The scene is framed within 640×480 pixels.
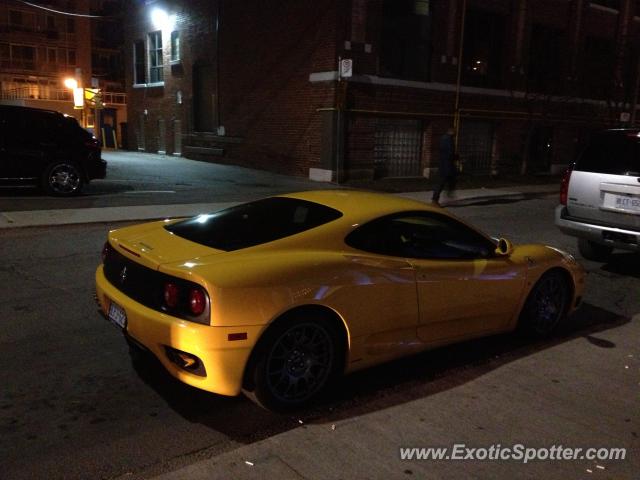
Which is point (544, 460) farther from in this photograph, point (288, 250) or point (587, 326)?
point (587, 326)

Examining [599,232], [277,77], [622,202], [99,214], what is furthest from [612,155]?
[277,77]

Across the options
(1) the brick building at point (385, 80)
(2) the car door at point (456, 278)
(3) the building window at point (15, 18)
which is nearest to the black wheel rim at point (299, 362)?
(2) the car door at point (456, 278)

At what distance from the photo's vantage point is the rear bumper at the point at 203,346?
3439 millimetres

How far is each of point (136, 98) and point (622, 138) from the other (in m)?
28.9

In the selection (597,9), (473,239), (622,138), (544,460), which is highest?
(597,9)

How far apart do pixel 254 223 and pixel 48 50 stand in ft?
200

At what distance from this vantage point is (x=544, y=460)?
11.1 feet

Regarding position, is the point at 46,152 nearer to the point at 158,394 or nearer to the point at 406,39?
the point at 158,394

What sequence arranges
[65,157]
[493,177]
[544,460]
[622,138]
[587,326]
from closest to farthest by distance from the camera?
[544,460], [587,326], [622,138], [65,157], [493,177]

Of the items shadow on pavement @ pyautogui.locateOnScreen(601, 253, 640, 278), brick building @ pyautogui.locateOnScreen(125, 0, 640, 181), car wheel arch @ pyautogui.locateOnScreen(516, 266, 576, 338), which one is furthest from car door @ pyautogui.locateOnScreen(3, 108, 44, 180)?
shadow on pavement @ pyautogui.locateOnScreen(601, 253, 640, 278)

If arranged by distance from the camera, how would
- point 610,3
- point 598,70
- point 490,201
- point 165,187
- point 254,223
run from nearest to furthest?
point 254,223 → point 165,187 → point 490,201 → point 598,70 → point 610,3

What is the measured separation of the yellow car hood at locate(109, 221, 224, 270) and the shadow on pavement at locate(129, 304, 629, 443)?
91 cm

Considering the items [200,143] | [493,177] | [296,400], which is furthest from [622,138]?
[200,143]

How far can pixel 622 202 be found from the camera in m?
7.52
